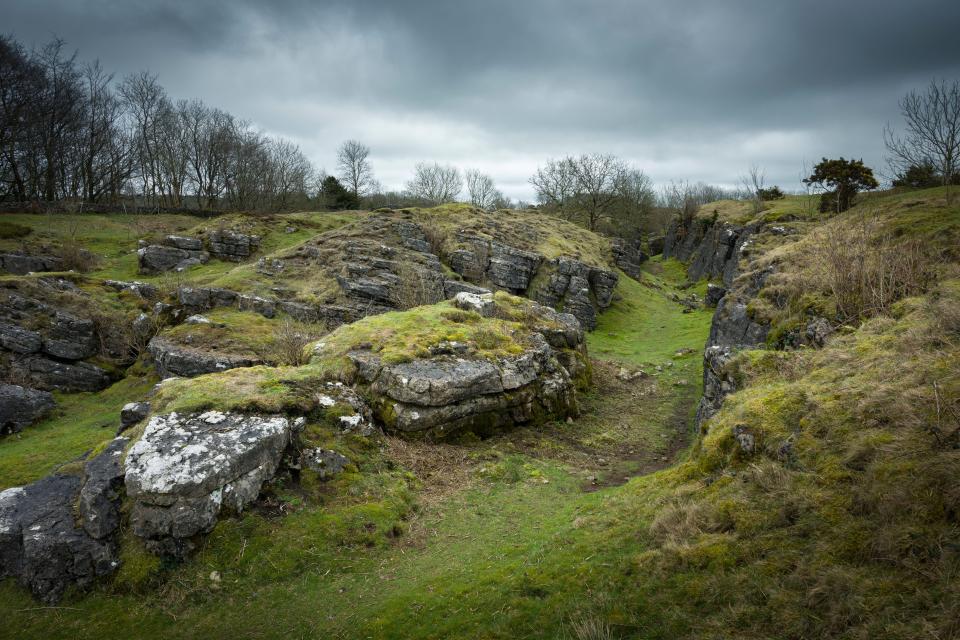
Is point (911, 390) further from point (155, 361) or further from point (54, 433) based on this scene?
point (155, 361)

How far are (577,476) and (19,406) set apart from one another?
955 inches

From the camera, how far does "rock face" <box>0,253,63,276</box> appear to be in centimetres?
3350

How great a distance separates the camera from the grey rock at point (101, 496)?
30.6 ft

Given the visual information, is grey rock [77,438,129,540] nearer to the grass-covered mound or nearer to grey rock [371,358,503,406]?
the grass-covered mound

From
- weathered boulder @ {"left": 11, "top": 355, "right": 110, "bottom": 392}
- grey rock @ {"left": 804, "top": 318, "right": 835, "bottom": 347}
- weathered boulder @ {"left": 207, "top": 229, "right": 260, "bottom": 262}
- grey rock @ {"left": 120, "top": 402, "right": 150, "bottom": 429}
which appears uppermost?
weathered boulder @ {"left": 207, "top": 229, "right": 260, "bottom": 262}

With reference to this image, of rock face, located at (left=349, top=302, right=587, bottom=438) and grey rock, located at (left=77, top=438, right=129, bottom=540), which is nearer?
grey rock, located at (left=77, top=438, right=129, bottom=540)

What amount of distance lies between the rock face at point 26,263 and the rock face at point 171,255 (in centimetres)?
549

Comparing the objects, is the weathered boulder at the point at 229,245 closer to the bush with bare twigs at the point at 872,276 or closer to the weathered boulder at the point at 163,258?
the weathered boulder at the point at 163,258

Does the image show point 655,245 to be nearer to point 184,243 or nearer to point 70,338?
point 184,243

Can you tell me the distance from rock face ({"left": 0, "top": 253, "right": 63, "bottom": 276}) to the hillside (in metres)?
12.3

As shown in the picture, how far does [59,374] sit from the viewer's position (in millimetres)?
23172

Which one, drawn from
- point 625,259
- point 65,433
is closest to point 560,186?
point 625,259

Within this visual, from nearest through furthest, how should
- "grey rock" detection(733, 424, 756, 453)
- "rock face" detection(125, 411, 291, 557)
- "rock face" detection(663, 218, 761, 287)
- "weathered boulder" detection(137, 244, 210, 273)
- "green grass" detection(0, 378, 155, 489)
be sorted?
"grey rock" detection(733, 424, 756, 453)
"rock face" detection(125, 411, 291, 557)
"green grass" detection(0, 378, 155, 489)
"weathered boulder" detection(137, 244, 210, 273)
"rock face" detection(663, 218, 761, 287)

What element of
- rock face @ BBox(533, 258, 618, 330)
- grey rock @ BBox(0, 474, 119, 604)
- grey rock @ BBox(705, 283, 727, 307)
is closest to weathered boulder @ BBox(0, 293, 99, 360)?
grey rock @ BBox(0, 474, 119, 604)
